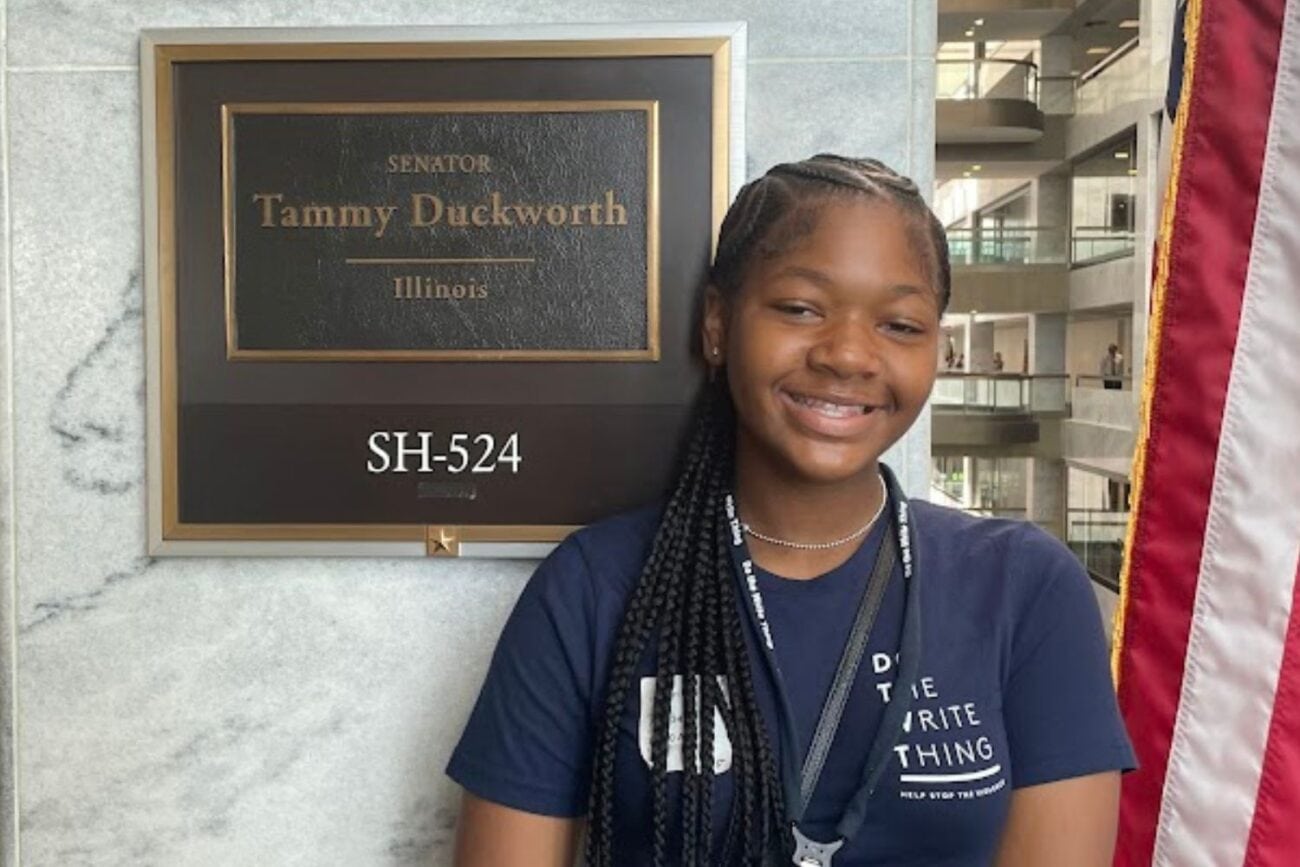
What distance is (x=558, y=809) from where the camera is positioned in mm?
1246

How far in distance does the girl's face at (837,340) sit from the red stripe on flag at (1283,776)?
1.83 feet

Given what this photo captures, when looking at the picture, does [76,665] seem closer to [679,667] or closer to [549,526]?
[549,526]

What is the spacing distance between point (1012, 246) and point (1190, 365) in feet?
52.1

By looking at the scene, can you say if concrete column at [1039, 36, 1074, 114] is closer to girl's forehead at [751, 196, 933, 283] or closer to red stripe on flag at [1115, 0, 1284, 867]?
red stripe on flag at [1115, 0, 1284, 867]

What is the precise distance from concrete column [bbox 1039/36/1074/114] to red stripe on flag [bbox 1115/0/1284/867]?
1495 centimetres

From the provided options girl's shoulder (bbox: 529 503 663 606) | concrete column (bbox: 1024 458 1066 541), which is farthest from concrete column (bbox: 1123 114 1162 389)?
girl's shoulder (bbox: 529 503 663 606)

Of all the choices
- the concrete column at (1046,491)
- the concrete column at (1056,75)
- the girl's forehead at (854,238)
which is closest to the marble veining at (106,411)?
the girl's forehead at (854,238)

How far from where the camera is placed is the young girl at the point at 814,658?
47.1 inches

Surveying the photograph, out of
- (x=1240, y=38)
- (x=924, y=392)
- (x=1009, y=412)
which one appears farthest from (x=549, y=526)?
(x=1009, y=412)

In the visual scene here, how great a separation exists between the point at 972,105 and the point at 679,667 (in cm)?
1373

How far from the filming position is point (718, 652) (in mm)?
Result: 1235

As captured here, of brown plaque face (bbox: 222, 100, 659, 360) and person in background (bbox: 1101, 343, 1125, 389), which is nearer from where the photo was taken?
brown plaque face (bbox: 222, 100, 659, 360)

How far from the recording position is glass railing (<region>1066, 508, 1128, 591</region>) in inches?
482

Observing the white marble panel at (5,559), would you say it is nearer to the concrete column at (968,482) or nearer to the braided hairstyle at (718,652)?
the braided hairstyle at (718,652)
